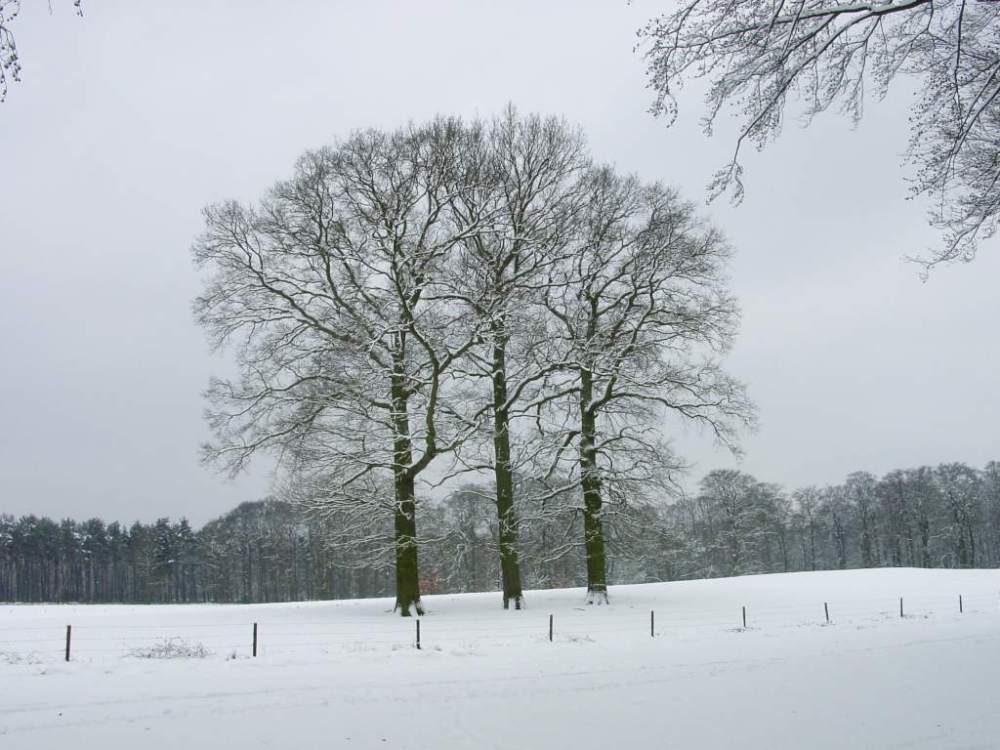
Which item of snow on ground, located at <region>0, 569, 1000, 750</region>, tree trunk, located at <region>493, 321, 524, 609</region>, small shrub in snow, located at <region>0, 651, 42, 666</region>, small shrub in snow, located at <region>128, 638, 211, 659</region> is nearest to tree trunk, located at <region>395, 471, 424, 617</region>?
snow on ground, located at <region>0, 569, 1000, 750</region>

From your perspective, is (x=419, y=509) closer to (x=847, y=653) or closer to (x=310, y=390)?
(x=310, y=390)

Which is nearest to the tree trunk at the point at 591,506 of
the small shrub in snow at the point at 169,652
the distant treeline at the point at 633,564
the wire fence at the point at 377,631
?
the wire fence at the point at 377,631

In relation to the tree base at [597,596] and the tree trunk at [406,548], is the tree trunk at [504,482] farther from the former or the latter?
the tree trunk at [406,548]

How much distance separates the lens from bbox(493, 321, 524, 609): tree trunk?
69.4 feet

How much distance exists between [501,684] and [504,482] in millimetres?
10913

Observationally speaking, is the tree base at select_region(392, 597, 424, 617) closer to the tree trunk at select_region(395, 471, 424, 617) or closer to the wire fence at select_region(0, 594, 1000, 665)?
the tree trunk at select_region(395, 471, 424, 617)

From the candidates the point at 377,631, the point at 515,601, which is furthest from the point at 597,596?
the point at 377,631

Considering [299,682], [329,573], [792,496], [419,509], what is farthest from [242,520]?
[299,682]

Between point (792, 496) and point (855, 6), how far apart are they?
8863 cm

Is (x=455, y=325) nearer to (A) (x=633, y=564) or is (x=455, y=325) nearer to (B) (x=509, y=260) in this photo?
(B) (x=509, y=260)

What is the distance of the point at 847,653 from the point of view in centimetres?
1433

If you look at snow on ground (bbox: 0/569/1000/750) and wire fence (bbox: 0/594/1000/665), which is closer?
snow on ground (bbox: 0/569/1000/750)

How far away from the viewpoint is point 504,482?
A: 21.6 meters

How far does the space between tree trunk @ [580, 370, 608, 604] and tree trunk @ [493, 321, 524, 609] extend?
7.40ft
